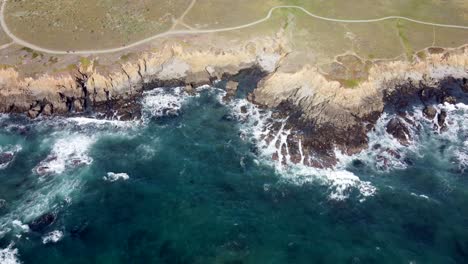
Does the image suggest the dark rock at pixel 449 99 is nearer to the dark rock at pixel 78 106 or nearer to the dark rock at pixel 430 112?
the dark rock at pixel 430 112

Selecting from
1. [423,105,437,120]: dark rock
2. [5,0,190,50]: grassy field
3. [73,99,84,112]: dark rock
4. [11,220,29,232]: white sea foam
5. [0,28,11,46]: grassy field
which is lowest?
[11,220,29,232]: white sea foam

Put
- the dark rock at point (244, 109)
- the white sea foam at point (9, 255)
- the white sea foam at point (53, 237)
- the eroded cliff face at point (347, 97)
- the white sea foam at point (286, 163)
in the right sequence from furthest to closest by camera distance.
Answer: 1. the dark rock at point (244, 109)
2. the eroded cliff face at point (347, 97)
3. the white sea foam at point (286, 163)
4. the white sea foam at point (53, 237)
5. the white sea foam at point (9, 255)

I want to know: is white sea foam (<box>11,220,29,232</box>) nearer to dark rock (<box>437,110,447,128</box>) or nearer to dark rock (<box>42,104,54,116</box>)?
dark rock (<box>42,104,54,116</box>)

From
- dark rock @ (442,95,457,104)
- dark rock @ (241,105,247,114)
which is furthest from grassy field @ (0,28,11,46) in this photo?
dark rock @ (442,95,457,104)

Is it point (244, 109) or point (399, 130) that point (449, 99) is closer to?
point (399, 130)

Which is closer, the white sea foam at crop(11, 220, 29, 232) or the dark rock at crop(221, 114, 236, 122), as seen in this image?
the white sea foam at crop(11, 220, 29, 232)

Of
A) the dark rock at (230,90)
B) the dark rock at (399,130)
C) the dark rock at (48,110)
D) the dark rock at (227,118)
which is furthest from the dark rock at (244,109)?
the dark rock at (48,110)

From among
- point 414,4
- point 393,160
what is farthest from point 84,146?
point 414,4
